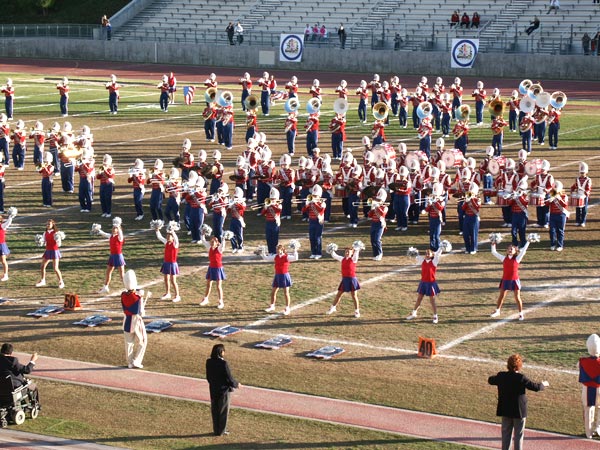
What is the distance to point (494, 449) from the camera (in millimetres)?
14531

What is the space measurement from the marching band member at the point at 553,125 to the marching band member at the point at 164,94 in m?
15.9

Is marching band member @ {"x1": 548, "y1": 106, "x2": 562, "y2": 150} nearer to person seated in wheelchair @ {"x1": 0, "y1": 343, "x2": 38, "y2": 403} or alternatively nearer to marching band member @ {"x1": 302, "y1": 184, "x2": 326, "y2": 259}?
marching band member @ {"x1": 302, "y1": 184, "x2": 326, "y2": 259}

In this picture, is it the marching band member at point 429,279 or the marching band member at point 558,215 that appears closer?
the marching band member at point 429,279

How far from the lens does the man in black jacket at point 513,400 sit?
13914mm

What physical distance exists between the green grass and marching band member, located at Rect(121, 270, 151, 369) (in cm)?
31

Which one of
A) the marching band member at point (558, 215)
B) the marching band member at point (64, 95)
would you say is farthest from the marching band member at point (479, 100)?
the marching band member at point (558, 215)

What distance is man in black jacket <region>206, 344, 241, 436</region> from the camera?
15.0 m

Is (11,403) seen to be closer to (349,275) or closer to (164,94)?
(349,275)

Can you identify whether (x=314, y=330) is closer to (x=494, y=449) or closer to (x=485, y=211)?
(x=494, y=449)

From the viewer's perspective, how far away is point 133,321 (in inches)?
694

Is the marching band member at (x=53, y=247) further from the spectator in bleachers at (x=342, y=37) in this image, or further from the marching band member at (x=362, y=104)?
the spectator in bleachers at (x=342, y=37)

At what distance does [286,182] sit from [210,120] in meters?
12.2

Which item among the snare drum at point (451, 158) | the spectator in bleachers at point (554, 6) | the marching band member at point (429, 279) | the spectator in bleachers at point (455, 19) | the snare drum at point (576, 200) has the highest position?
the spectator in bleachers at point (554, 6)

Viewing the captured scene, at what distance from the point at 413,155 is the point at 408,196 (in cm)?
135
